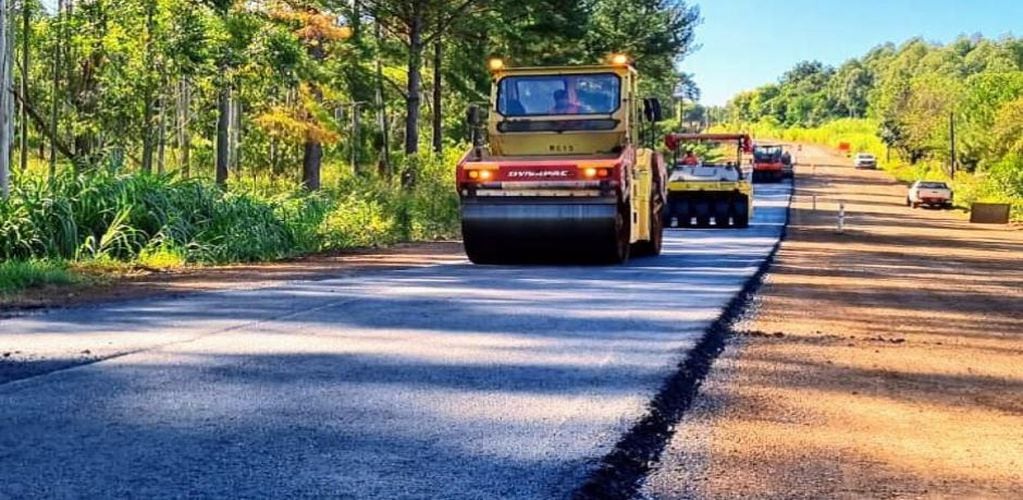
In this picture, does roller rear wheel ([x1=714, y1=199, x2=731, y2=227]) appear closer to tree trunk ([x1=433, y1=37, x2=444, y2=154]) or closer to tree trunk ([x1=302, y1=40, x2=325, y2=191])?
tree trunk ([x1=433, y1=37, x2=444, y2=154])

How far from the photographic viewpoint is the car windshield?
17.0m

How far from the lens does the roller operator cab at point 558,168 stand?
52.0ft

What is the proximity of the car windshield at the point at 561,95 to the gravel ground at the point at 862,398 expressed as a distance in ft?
12.0

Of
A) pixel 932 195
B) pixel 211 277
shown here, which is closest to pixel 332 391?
pixel 211 277

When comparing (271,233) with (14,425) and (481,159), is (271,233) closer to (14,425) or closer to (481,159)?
(481,159)

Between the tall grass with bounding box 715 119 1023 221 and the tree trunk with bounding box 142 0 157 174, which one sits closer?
the tree trunk with bounding box 142 0 157 174

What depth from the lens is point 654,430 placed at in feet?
19.3

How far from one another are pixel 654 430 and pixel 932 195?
5325cm

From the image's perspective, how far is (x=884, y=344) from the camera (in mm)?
9664

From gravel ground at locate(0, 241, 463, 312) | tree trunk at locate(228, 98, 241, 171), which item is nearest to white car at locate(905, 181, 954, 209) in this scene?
tree trunk at locate(228, 98, 241, 171)

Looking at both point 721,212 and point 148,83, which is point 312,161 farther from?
point 721,212

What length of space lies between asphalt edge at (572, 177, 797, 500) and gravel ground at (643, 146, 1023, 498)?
8 centimetres

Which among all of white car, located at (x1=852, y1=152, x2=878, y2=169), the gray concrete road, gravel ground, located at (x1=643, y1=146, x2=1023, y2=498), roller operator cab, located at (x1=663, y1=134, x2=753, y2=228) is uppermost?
white car, located at (x1=852, y1=152, x2=878, y2=169)

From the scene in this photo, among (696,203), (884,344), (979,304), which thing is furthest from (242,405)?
(696,203)
